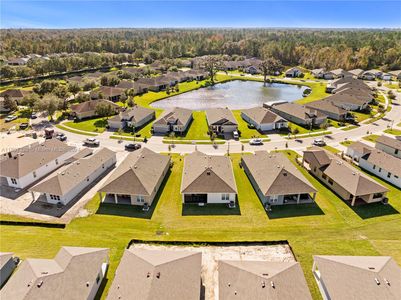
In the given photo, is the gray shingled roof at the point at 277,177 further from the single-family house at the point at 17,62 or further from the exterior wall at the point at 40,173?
the single-family house at the point at 17,62

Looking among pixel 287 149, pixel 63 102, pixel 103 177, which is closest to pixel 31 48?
pixel 63 102

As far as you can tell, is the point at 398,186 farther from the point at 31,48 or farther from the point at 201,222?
the point at 31,48

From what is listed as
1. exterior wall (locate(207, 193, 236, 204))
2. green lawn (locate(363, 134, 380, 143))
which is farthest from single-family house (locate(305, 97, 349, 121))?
exterior wall (locate(207, 193, 236, 204))

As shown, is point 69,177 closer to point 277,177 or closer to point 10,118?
point 277,177

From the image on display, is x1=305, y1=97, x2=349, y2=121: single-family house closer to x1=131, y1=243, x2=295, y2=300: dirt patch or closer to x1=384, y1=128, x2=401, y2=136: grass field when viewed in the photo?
x1=384, y1=128, x2=401, y2=136: grass field

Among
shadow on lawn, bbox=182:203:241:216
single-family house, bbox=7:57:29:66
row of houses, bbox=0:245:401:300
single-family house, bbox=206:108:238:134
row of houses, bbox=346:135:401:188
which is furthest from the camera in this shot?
single-family house, bbox=7:57:29:66

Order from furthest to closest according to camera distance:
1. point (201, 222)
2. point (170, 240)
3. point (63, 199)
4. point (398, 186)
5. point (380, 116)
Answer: point (380, 116) → point (398, 186) → point (63, 199) → point (201, 222) → point (170, 240)

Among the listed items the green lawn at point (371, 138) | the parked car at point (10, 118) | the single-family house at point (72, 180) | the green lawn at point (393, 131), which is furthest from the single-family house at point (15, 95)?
the green lawn at point (393, 131)
